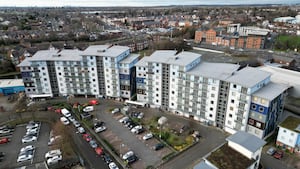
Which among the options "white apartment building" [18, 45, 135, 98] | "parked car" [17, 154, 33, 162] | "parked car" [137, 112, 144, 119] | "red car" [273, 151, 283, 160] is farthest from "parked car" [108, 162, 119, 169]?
"red car" [273, 151, 283, 160]

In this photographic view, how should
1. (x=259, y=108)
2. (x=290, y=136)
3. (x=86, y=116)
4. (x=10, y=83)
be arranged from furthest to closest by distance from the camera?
(x=10, y=83) < (x=86, y=116) < (x=259, y=108) < (x=290, y=136)

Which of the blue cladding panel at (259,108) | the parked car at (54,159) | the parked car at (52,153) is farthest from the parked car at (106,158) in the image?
the blue cladding panel at (259,108)

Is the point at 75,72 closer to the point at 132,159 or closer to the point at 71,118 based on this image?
the point at 71,118

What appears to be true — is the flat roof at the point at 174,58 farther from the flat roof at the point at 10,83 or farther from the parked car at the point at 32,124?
the flat roof at the point at 10,83

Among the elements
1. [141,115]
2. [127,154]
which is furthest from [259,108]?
[127,154]

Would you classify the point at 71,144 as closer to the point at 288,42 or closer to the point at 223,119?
the point at 223,119

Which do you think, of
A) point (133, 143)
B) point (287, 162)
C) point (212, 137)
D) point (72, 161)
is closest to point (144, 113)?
point (133, 143)

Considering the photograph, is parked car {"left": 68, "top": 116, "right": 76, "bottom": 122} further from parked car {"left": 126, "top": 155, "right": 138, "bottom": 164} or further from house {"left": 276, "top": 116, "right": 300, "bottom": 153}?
house {"left": 276, "top": 116, "right": 300, "bottom": 153}
